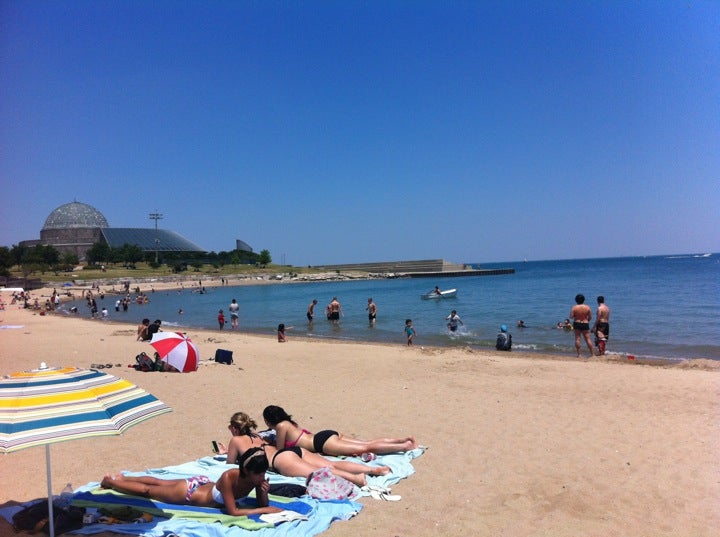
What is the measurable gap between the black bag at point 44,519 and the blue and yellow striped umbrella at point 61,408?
1.29m

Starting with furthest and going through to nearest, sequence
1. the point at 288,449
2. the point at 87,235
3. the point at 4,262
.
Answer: the point at 87,235, the point at 4,262, the point at 288,449

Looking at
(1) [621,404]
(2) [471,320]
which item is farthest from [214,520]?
(2) [471,320]

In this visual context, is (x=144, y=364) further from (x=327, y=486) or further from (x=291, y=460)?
(x=327, y=486)

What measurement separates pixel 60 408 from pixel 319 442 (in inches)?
128

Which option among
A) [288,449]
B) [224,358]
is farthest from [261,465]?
[224,358]

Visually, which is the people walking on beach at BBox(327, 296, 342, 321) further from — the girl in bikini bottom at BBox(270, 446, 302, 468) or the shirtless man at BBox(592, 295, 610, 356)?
the girl in bikini bottom at BBox(270, 446, 302, 468)

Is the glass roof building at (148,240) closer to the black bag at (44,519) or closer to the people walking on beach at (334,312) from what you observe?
the people walking on beach at (334,312)

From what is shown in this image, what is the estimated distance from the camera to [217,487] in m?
4.81

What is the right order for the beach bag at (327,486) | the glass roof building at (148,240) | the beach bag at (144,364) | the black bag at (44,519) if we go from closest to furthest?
the black bag at (44,519)
the beach bag at (327,486)
the beach bag at (144,364)
the glass roof building at (148,240)

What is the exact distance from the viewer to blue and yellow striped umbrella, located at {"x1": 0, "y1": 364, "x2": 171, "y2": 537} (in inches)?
132

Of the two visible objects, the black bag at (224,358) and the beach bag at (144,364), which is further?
the black bag at (224,358)

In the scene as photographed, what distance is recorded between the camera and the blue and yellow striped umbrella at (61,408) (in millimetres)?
3346

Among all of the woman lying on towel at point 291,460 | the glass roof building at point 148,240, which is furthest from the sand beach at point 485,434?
the glass roof building at point 148,240

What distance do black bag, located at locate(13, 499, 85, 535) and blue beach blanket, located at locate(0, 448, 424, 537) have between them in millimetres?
115
